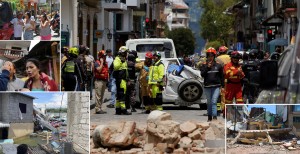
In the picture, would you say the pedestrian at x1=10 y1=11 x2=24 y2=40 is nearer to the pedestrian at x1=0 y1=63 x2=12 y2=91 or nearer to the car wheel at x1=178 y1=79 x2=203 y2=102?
the pedestrian at x1=0 y1=63 x2=12 y2=91

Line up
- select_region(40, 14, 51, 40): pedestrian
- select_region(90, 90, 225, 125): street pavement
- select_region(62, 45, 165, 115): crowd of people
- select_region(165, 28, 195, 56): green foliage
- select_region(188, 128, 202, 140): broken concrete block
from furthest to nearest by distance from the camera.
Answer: select_region(165, 28, 195, 56): green foliage → select_region(62, 45, 165, 115): crowd of people → select_region(90, 90, 225, 125): street pavement → select_region(188, 128, 202, 140): broken concrete block → select_region(40, 14, 51, 40): pedestrian

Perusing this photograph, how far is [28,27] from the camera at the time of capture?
1398cm

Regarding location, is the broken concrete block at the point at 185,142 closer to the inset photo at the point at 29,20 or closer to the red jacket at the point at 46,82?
the inset photo at the point at 29,20

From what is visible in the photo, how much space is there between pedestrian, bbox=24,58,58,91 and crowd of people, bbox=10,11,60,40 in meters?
0.88

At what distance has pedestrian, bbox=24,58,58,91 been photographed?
12615 mm

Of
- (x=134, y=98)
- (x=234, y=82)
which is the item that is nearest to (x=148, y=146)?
(x=234, y=82)

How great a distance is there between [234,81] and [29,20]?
600 cm

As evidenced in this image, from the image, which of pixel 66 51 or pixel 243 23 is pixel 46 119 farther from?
pixel 243 23

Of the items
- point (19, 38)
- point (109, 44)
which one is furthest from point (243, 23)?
point (19, 38)

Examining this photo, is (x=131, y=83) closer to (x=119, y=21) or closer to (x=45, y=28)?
(x=45, y=28)

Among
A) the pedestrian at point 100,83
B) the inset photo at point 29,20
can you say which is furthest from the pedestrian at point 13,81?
the pedestrian at point 100,83

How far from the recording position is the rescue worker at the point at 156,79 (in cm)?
2303

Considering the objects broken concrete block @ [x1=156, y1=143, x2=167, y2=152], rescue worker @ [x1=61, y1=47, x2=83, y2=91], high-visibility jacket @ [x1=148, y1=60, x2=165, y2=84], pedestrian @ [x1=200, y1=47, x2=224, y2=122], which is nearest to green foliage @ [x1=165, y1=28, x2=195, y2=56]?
high-visibility jacket @ [x1=148, y1=60, x2=165, y2=84]

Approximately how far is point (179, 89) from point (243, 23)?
8794cm
